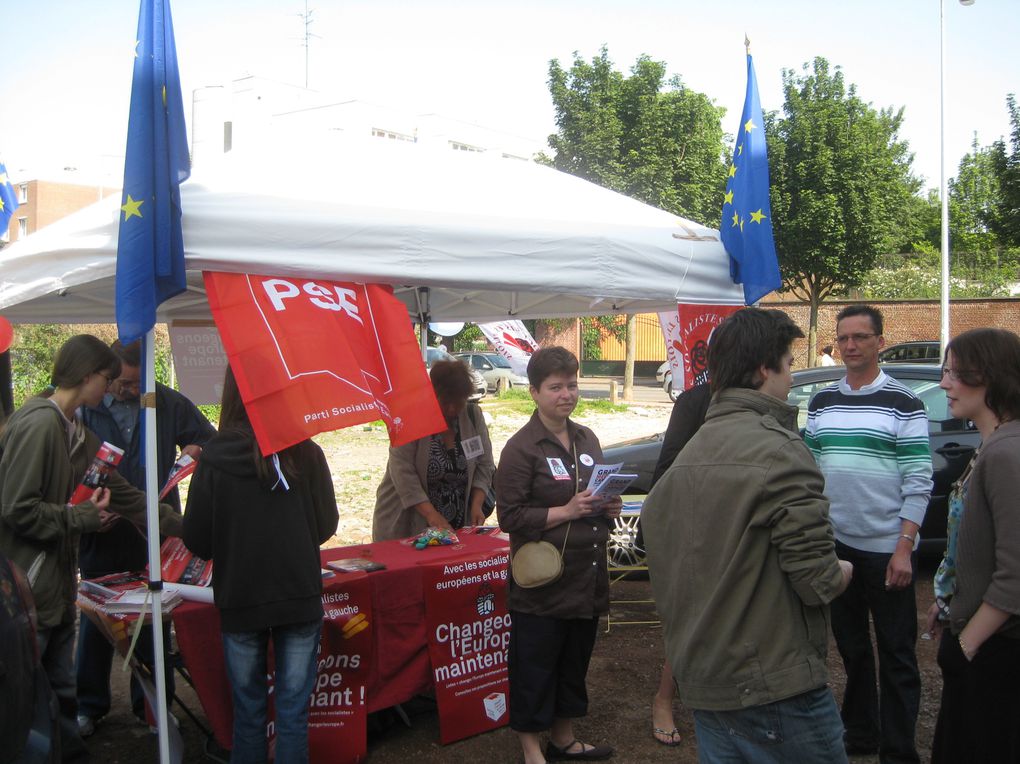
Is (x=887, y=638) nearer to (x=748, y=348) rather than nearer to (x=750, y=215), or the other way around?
(x=748, y=348)

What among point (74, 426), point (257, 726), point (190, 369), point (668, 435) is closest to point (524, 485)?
point (668, 435)

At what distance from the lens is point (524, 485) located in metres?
3.30

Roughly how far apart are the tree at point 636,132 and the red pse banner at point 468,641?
62.8ft

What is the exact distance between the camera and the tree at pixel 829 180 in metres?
21.6

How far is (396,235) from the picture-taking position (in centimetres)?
338

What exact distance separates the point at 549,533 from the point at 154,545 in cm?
148

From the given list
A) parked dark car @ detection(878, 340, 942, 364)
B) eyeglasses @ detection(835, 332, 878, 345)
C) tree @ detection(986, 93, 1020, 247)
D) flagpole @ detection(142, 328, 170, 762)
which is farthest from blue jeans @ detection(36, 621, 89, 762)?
parked dark car @ detection(878, 340, 942, 364)

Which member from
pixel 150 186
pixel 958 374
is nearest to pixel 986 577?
pixel 958 374

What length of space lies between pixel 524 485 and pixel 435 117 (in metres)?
53.6

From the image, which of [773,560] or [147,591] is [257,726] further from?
[773,560]

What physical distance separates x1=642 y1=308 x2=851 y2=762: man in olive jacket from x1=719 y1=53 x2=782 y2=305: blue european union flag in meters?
2.41

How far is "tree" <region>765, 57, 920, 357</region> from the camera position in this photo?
21609mm

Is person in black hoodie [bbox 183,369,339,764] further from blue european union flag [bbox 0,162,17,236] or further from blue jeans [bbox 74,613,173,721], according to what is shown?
blue european union flag [bbox 0,162,17,236]

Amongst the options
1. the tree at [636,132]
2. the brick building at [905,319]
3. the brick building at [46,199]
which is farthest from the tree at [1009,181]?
the brick building at [46,199]
